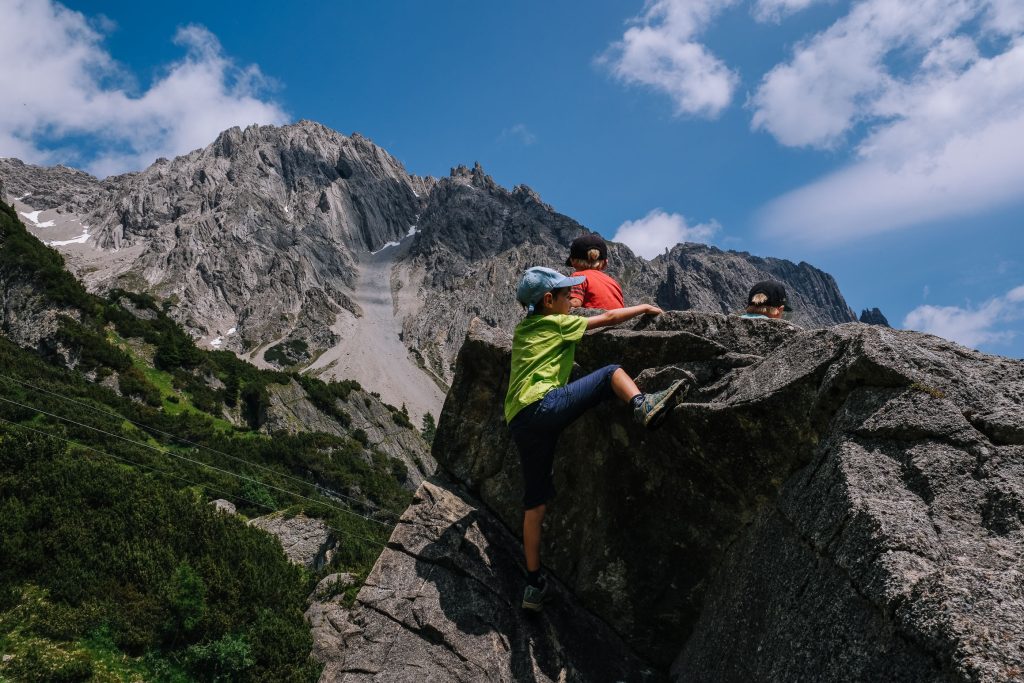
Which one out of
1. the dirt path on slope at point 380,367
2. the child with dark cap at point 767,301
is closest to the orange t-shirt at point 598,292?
the child with dark cap at point 767,301

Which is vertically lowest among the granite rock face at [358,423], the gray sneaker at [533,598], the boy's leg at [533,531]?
the gray sneaker at [533,598]

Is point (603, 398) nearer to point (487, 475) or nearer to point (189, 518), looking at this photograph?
point (487, 475)

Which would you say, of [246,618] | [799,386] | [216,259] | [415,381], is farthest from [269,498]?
[216,259]

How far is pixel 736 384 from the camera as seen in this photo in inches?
260

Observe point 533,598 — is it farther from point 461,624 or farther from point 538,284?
point 538,284

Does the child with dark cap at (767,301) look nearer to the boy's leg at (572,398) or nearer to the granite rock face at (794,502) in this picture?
the granite rock face at (794,502)

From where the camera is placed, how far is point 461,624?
770 cm

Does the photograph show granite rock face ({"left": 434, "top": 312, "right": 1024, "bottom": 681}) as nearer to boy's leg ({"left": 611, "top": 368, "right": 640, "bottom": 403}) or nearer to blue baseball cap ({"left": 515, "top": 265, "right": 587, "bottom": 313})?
boy's leg ({"left": 611, "top": 368, "right": 640, "bottom": 403})

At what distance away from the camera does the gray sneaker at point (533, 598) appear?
24.6 feet

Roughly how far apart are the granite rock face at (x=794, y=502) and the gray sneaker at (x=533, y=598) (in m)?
0.73

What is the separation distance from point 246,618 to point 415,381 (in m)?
147

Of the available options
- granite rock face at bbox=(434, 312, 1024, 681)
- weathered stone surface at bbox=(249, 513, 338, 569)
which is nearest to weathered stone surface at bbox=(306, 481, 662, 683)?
granite rock face at bbox=(434, 312, 1024, 681)

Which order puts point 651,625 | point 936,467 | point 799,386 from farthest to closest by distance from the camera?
point 651,625 → point 799,386 → point 936,467

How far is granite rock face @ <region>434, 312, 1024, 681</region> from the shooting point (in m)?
4.03
